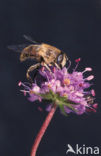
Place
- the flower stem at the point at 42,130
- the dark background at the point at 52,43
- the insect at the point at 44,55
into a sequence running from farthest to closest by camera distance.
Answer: the dark background at the point at 52,43, the insect at the point at 44,55, the flower stem at the point at 42,130

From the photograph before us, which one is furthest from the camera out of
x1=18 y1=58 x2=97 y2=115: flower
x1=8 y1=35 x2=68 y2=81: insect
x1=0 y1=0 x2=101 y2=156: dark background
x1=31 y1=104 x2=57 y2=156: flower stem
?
x1=0 y1=0 x2=101 y2=156: dark background

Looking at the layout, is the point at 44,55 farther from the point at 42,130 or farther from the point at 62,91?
the point at 42,130

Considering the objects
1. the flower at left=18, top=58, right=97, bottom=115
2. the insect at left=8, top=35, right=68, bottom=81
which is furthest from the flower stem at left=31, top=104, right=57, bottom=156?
the insect at left=8, top=35, right=68, bottom=81

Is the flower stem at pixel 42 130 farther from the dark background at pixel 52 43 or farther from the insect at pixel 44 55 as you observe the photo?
the dark background at pixel 52 43

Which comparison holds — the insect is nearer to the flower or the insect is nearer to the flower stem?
the flower

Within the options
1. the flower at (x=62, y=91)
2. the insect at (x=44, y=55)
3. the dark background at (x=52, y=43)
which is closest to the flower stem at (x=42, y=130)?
the flower at (x=62, y=91)

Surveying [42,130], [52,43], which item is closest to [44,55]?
[42,130]

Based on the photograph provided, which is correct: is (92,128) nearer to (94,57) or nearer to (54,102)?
(94,57)
